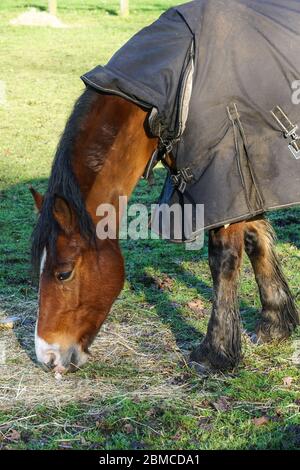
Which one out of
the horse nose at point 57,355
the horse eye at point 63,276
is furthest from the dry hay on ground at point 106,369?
the horse eye at point 63,276

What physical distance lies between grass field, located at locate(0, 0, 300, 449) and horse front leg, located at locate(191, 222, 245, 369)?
0.43 feet

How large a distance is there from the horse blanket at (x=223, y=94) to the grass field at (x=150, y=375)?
0.94 m

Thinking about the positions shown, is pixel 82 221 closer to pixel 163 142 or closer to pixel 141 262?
pixel 163 142

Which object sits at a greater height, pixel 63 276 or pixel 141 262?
pixel 141 262

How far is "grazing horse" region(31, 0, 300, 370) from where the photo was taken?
3.79 meters

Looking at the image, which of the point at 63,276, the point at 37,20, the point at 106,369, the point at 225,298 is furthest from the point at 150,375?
the point at 37,20

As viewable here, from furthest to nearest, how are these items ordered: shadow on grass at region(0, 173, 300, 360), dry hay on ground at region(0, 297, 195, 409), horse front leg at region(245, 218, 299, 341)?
shadow on grass at region(0, 173, 300, 360) → horse front leg at region(245, 218, 299, 341) → dry hay on ground at region(0, 297, 195, 409)

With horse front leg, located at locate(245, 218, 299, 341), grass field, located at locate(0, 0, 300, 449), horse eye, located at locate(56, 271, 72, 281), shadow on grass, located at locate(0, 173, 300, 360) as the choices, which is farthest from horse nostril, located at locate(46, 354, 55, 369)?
horse front leg, located at locate(245, 218, 299, 341)

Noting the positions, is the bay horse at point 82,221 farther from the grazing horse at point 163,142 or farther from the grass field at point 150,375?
the grass field at point 150,375

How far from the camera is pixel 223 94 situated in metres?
3.86

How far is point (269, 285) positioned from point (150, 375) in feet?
3.07

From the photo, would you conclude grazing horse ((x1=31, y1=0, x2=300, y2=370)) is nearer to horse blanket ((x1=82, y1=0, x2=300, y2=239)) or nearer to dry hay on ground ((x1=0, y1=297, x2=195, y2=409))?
horse blanket ((x1=82, y1=0, x2=300, y2=239))

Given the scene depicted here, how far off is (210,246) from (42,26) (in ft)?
56.5
